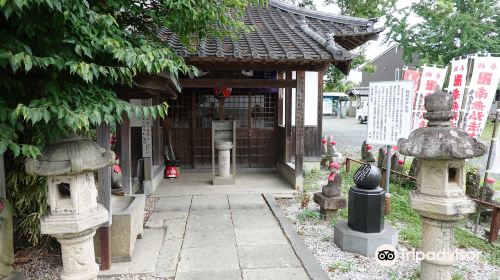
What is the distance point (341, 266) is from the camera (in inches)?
180

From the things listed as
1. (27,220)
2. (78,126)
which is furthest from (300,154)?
(78,126)

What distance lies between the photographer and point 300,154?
7965 millimetres

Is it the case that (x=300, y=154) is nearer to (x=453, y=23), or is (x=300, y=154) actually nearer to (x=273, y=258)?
(x=273, y=258)

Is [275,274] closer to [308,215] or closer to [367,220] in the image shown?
[367,220]

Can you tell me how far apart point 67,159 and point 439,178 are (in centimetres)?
374

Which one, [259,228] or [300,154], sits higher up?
[300,154]

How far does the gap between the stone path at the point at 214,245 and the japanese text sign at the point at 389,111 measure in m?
2.80

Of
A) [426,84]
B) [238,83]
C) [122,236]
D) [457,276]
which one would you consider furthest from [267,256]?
[426,84]

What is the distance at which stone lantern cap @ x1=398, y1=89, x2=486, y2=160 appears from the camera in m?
3.35

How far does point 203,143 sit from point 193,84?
317cm

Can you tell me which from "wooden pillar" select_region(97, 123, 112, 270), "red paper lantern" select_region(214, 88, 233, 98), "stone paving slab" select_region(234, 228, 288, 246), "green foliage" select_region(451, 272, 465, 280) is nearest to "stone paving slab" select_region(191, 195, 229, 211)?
"stone paving slab" select_region(234, 228, 288, 246)

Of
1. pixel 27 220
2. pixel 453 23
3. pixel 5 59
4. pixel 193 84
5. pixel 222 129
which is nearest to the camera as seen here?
pixel 5 59

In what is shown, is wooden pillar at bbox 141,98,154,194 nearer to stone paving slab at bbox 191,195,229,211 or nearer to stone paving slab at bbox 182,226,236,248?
stone paving slab at bbox 191,195,229,211

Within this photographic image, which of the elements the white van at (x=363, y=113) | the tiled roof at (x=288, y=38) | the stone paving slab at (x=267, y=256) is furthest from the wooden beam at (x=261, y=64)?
the white van at (x=363, y=113)
